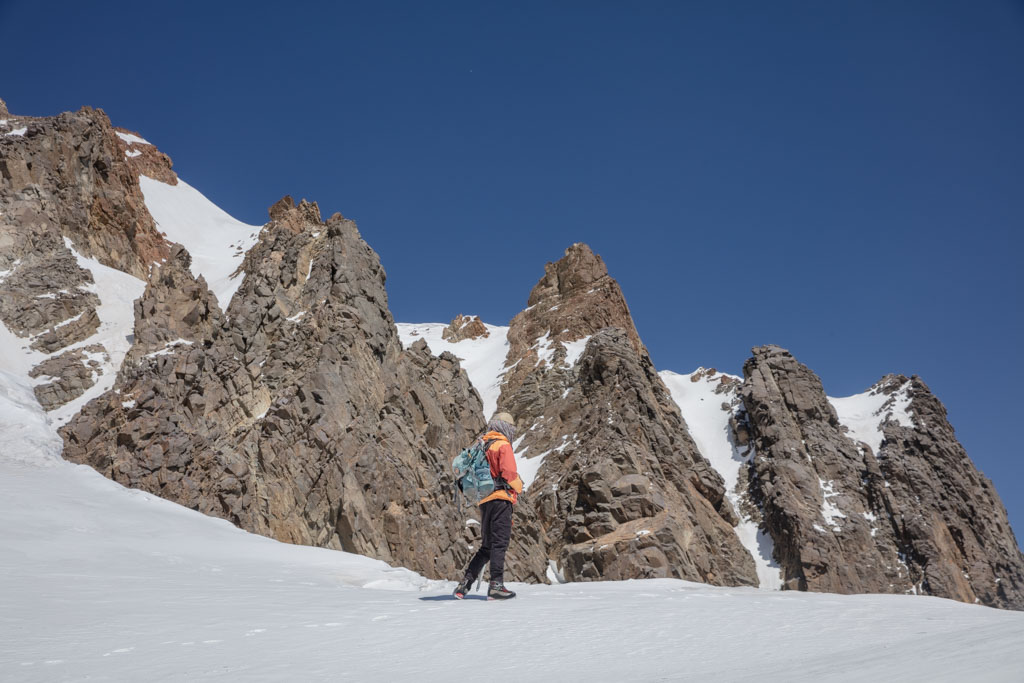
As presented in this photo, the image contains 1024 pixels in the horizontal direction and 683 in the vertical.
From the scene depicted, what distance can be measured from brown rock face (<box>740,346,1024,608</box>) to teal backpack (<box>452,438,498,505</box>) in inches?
1904

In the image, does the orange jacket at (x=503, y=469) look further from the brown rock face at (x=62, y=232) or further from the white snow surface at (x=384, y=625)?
the brown rock face at (x=62, y=232)

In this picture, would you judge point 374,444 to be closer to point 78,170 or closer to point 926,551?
point 78,170

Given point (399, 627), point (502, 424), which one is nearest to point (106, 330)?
point (502, 424)

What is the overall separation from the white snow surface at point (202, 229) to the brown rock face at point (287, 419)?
9023 millimetres

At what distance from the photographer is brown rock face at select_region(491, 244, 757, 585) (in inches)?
1478

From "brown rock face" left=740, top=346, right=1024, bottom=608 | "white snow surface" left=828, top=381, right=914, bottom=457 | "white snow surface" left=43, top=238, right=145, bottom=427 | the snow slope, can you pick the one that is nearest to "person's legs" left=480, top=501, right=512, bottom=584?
the snow slope

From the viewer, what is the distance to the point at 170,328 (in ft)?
99.9

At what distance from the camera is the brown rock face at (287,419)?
990 inches

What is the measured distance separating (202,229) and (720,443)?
4912cm

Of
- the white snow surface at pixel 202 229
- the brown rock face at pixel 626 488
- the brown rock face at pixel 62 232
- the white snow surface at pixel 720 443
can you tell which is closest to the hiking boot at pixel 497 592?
the brown rock face at pixel 62 232

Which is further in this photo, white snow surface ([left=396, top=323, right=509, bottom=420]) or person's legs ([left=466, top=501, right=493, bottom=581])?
white snow surface ([left=396, top=323, right=509, bottom=420])

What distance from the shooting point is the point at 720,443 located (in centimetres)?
6588

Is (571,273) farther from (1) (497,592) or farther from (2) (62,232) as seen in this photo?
(1) (497,592)

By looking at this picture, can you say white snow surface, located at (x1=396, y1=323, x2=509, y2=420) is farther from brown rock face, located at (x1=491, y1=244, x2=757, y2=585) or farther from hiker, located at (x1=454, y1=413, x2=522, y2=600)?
hiker, located at (x1=454, y1=413, x2=522, y2=600)
